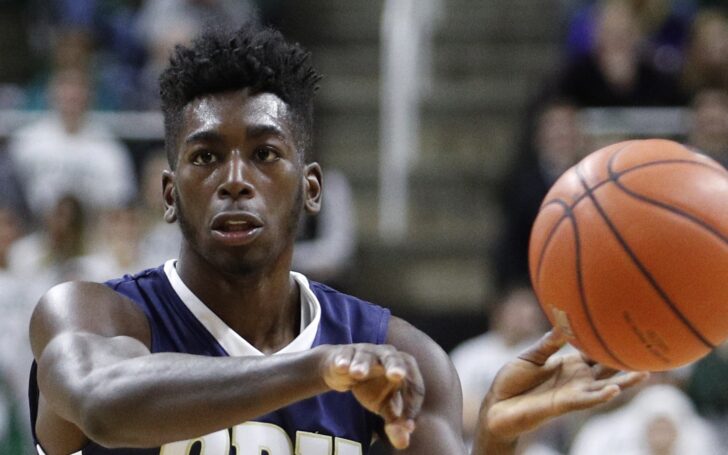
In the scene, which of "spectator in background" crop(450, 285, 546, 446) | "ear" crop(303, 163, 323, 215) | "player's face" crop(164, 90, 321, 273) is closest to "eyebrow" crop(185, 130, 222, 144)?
"player's face" crop(164, 90, 321, 273)

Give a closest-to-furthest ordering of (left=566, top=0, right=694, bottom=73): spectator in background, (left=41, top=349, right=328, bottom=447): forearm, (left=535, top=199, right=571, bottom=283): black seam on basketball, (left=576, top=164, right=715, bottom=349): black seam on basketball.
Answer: (left=41, top=349, right=328, bottom=447): forearm, (left=576, top=164, right=715, bottom=349): black seam on basketball, (left=535, top=199, right=571, bottom=283): black seam on basketball, (left=566, top=0, right=694, bottom=73): spectator in background

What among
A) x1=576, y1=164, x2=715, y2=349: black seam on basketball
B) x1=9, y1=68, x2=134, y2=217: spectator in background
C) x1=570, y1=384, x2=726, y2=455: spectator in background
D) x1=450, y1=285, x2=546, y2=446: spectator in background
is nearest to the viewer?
x1=576, y1=164, x2=715, y2=349: black seam on basketball

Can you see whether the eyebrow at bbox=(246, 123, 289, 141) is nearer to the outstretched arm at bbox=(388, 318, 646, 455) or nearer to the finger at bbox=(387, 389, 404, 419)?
the outstretched arm at bbox=(388, 318, 646, 455)

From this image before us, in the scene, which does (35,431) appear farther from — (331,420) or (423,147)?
(423,147)

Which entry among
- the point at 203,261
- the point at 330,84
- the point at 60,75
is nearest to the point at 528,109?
the point at 330,84

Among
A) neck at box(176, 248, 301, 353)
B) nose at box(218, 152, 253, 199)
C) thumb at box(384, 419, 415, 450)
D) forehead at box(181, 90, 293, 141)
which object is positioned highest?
forehead at box(181, 90, 293, 141)

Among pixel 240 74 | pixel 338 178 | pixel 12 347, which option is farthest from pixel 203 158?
pixel 338 178

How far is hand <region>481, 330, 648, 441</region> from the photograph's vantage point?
378 cm

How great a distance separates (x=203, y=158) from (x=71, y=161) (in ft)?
17.5

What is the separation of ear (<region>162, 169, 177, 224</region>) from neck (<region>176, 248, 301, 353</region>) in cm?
11

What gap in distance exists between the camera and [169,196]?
403cm

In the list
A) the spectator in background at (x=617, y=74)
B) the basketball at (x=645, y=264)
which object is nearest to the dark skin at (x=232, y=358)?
the basketball at (x=645, y=264)

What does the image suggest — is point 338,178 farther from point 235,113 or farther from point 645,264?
point 645,264

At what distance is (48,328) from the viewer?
348 centimetres
